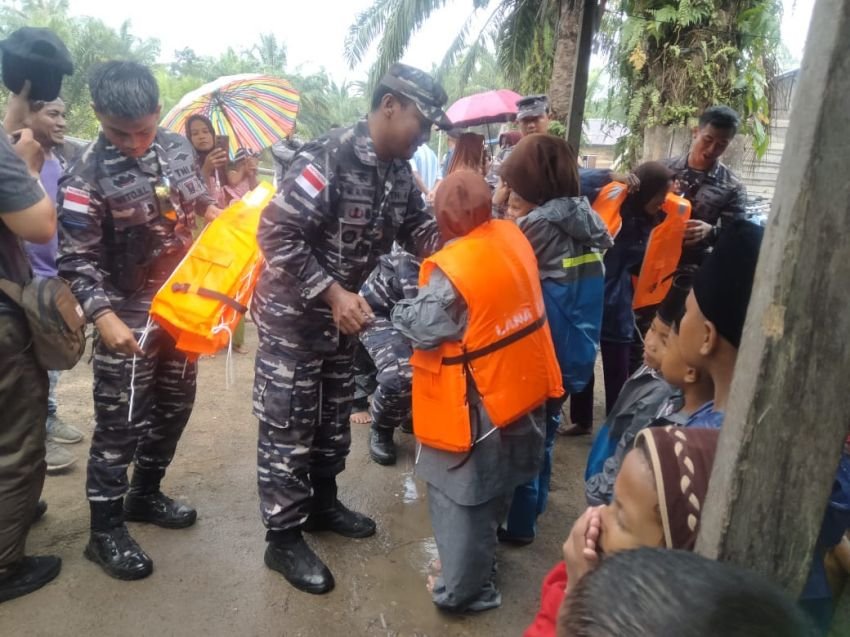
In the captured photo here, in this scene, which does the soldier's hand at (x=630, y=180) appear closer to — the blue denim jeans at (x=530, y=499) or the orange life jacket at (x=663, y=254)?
the orange life jacket at (x=663, y=254)

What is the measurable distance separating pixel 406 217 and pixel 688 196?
2.30 m

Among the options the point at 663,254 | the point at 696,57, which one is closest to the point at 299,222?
the point at 663,254

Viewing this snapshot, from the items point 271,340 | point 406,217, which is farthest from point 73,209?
point 406,217

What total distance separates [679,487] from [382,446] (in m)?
3.01

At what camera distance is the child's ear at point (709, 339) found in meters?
1.64

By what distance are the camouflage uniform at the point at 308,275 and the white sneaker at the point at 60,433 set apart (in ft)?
5.97

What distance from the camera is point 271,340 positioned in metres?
2.80

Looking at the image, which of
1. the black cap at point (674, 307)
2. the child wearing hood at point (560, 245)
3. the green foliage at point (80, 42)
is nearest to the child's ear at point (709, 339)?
the black cap at point (674, 307)

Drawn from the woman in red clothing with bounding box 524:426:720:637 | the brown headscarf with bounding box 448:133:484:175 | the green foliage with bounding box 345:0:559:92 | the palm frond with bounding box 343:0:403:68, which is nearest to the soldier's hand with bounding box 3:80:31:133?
the brown headscarf with bounding box 448:133:484:175

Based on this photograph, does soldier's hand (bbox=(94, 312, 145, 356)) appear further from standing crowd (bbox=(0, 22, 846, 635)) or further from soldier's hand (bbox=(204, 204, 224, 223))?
soldier's hand (bbox=(204, 204, 224, 223))

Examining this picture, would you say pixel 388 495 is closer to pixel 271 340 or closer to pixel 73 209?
pixel 271 340

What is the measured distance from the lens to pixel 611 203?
3764 millimetres

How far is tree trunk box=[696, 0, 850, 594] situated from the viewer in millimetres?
A: 1008

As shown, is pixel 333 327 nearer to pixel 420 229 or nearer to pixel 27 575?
pixel 420 229
